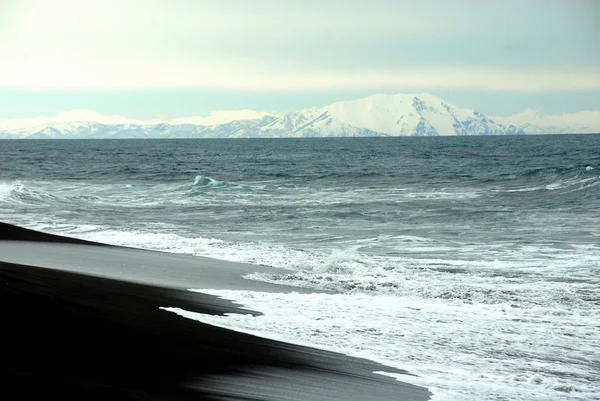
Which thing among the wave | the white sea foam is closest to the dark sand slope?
the white sea foam

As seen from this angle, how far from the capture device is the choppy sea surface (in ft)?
24.3

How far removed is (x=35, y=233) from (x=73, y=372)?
12.6 meters

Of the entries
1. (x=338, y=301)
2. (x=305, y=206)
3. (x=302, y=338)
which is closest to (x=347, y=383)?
(x=302, y=338)

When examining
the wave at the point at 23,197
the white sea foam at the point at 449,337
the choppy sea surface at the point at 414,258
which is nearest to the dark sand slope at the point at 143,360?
the white sea foam at the point at 449,337

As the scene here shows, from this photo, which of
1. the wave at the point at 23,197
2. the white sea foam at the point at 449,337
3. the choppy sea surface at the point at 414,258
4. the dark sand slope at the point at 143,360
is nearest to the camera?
the dark sand slope at the point at 143,360

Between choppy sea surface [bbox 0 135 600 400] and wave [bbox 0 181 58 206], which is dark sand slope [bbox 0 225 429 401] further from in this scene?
wave [bbox 0 181 58 206]

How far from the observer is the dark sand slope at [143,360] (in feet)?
17.0

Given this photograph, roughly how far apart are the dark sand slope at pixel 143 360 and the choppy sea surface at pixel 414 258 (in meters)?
0.53

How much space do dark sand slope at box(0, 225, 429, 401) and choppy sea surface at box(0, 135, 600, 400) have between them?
533mm

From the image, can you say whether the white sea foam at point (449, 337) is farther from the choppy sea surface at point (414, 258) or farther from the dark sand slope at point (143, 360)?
the dark sand slope at point (143, 360)

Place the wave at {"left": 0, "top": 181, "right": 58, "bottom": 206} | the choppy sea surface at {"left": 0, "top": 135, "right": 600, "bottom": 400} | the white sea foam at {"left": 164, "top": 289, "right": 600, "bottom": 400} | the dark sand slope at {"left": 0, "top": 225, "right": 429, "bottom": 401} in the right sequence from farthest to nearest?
the wave at {"left": 0, "top": 181, "right": 58, "bottom": 206} < the choppy sea surface at {"left": 0, "top": 135, "right": 600, "bottom": 400} < the white sea foam at {"left": 164, "top": 289, "right": 600, "bottom": 400} < the dark sand slope at {"left": 0, "top": 225, "right": 429, "bottom": 401}

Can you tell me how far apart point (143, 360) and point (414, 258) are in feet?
32.8

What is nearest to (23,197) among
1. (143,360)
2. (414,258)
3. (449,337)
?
(414,258)

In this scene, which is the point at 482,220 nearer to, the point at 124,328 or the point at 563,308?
the point at 563,308
